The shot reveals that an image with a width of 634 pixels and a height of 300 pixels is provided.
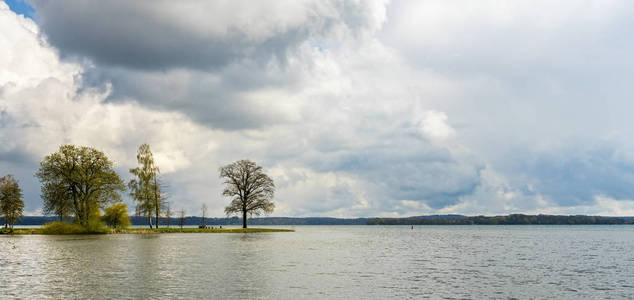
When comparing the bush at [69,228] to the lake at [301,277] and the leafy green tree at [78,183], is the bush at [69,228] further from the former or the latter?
the lake at [301,277]

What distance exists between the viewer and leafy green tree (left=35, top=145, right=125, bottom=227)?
281 ft

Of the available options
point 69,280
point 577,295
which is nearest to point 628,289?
point 577,295

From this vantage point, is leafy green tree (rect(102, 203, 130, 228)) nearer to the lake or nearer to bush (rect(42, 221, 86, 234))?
bush (rect(42, 221, 86, 234))

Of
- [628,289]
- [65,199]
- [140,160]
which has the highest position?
[140,160]

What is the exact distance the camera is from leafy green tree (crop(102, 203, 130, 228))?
9888cm

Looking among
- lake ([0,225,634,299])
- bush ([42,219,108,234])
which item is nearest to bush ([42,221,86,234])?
bush ([42,219,108,234])

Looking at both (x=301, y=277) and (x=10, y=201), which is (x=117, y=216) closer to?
(x=10, y=201)

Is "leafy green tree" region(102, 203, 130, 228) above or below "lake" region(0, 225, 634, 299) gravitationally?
above

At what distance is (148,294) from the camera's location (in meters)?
22.6

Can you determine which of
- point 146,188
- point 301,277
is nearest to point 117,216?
point 146,188

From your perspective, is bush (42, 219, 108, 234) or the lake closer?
the lake

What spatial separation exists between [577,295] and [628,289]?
4753mm

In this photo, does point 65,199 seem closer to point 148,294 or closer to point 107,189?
point 107,189

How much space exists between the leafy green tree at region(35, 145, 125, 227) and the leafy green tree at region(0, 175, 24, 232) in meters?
11.8
